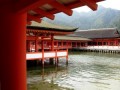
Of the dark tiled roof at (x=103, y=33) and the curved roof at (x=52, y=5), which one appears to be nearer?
the curved roof at (x=52, y=5)

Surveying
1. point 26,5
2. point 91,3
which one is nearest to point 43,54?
point 26,5

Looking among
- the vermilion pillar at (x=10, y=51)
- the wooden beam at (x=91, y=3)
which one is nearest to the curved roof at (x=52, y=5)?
the wooden beam at (x=91, y=3)

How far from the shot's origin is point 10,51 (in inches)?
163

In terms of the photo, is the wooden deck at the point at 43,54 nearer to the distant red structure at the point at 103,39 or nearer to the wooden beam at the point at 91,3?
the wooden beam at the point at 91,3

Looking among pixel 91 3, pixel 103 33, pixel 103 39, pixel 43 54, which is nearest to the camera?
pixel 91 3

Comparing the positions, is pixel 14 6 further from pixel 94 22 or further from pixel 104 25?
pixel 94 22

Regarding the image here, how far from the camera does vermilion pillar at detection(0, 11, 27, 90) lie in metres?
4.12

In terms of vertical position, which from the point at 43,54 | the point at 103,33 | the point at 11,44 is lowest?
the point at 43,54

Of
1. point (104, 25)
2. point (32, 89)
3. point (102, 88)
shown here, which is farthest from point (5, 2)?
point (104, 25)

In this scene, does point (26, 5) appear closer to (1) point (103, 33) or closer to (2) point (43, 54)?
(2) point (43, 54)

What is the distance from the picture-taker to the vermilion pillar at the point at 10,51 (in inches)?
162

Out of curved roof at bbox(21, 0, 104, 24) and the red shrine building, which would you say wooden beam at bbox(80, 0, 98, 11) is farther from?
the red shrine building

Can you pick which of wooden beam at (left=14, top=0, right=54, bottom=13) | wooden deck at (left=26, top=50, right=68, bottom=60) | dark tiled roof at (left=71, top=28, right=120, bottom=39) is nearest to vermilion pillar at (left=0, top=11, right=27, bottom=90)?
wooden beam at (left=14, top=0, right=54, bottom=13)

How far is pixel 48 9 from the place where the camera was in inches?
192
